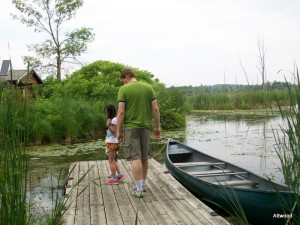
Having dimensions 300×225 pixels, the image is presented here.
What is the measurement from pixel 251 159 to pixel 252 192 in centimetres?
555

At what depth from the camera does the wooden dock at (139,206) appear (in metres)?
4.35

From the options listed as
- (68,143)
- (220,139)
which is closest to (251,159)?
(220,139)

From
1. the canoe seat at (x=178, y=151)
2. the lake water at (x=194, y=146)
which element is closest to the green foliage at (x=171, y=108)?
the lake water at (x=194, y=146)

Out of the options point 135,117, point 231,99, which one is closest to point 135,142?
point 135,117

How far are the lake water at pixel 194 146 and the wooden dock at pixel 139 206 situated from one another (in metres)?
0.81

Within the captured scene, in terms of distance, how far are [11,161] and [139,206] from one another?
9.84 feet

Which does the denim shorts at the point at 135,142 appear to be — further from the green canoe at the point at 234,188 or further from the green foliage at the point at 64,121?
the green foliage at the point at 64,121

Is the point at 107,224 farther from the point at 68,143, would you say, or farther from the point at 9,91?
the point at 68,143

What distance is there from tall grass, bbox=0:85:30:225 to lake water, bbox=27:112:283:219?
358 centimetres

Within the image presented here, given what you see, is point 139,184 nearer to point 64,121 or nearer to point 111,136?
point 111,136

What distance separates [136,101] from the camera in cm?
513

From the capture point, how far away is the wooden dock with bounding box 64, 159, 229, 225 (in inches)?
171

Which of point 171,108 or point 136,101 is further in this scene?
point 171,108

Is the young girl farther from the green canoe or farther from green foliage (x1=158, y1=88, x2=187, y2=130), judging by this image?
green foliage (x1=158, y1=88, x2=187, y2=130)
